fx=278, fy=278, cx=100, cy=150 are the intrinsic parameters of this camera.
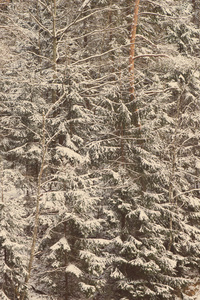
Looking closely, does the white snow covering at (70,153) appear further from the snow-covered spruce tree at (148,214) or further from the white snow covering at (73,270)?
the white snow covering at (73,270)

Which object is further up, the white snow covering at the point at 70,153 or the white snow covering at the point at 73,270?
the white snow covering at the point at 70,153

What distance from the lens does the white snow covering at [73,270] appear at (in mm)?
10039

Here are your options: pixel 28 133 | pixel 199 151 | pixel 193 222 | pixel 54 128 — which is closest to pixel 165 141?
pixel 199 151

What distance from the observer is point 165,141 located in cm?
1352

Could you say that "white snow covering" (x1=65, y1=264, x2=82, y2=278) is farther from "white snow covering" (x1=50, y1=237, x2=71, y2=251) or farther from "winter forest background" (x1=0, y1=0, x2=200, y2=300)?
"white snow covering" (x1=50, y1=237, x2=71, y2=251)

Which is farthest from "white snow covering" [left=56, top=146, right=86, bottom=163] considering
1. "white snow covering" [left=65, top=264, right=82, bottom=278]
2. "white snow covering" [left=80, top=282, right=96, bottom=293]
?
"white snow covering" [left=80, top=282, right=96, bottom=293]

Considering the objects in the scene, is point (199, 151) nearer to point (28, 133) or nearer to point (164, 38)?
point (164, 38)

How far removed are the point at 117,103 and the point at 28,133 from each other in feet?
14.5

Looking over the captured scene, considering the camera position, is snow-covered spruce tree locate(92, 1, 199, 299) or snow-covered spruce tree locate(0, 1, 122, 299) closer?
snow-covered spruce tree locate(0, 1, 122, 299)

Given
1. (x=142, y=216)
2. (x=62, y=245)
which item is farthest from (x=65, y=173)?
(x=142, y=216)

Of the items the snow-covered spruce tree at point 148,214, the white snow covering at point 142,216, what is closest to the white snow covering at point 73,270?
the snow-covered spruce tree at point 148,214

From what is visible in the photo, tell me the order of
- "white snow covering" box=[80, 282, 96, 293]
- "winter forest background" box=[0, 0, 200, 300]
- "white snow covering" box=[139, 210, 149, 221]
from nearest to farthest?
"white snow covering" box=[80, 282, 96, 293]
"winter forest background" box=[0, 0, 200, 300]
"white snow covering" box=[139, 210, 149, 221]

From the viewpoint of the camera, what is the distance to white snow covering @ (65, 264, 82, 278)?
10039 millimetres

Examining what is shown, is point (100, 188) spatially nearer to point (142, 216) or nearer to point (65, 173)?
point (65, 173)
